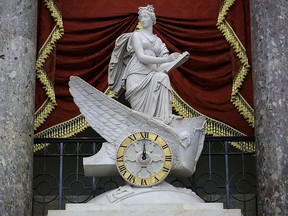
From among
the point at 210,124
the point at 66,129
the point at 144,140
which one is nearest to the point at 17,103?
the point at 66,129

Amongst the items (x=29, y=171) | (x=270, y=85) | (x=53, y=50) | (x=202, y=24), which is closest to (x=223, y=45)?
(x=202, y=24)

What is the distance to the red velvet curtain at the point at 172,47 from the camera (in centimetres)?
1140

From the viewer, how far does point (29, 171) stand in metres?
10.3

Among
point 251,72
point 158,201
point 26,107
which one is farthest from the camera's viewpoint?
point 251,72

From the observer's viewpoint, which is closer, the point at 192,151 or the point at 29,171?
the point at 192,151

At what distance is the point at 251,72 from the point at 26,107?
2828mm

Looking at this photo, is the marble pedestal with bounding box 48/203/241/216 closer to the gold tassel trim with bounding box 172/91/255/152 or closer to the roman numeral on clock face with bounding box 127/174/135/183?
the roman numeral on clock face with bounding box 127/174/135/183

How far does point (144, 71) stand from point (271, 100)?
1.56m

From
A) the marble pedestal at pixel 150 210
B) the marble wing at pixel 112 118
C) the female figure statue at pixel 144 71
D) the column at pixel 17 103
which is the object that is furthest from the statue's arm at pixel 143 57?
the marble pedestal at pixel 150 210

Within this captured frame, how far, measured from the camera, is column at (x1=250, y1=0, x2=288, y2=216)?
10125mm

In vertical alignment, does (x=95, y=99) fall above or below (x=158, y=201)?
above

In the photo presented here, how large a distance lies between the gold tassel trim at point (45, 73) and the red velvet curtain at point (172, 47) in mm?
69

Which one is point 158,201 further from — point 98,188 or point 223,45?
point 223,45

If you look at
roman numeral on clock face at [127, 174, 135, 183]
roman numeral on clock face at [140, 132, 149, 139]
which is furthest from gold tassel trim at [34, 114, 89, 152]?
roman numeral on clock face at [127, 174, 135, 183]
